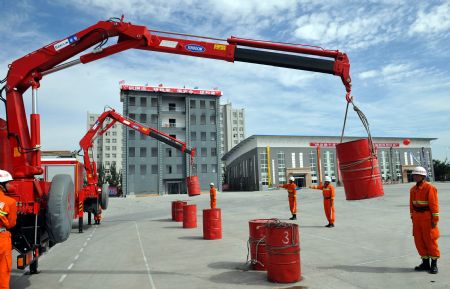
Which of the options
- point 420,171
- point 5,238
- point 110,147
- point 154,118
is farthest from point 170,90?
point 5,238

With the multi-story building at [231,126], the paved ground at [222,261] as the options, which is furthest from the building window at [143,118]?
the multi-story building at [231,126]

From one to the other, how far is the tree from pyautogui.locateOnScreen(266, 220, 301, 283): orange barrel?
85055 millimetres

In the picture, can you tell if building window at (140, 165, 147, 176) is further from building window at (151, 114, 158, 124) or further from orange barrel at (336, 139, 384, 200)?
orange barrel at (336, 139, 384, 200)

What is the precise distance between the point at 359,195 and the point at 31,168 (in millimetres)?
6183

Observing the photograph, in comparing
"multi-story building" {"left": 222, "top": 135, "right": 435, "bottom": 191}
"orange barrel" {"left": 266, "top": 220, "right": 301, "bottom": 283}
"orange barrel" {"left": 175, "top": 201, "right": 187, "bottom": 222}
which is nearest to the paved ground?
"orange barrel" {"left": 266, "top": 220, "right": 301, "bottom": 283}

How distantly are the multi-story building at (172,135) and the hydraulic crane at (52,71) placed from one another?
202 ft

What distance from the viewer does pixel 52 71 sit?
8203 millimetres

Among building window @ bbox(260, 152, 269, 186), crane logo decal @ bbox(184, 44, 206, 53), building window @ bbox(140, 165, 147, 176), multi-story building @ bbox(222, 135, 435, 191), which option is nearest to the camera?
crane logo decal @ bbox(184, 44, 206, 53)

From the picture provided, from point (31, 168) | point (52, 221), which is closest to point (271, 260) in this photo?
point (52, 221)

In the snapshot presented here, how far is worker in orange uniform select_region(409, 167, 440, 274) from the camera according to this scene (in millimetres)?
7153

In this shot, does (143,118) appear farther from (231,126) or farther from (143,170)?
(231,126)

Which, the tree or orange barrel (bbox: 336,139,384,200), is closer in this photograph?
orange barrel (bbox: 336,139,384,200)

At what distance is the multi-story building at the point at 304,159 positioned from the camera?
67188 millimetres

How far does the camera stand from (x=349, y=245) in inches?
398
